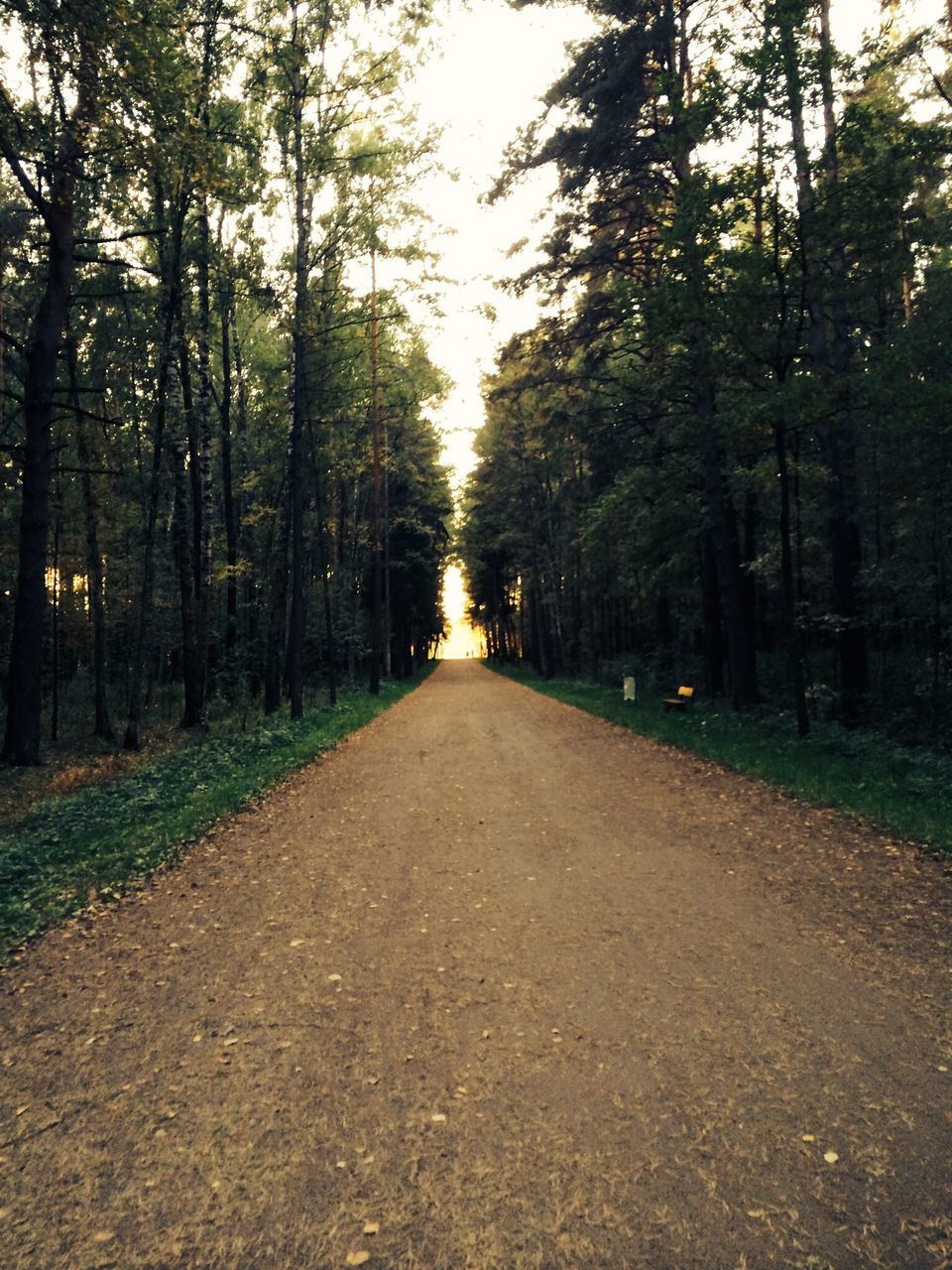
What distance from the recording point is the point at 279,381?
22.7 m

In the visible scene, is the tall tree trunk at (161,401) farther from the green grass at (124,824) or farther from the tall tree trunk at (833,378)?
the tall tree trunk at (833,378)

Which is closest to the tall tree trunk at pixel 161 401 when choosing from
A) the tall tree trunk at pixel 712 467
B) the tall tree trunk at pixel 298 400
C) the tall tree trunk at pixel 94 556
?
the tall tree trunk at pixel 94 556

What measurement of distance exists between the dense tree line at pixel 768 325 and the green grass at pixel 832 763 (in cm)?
97

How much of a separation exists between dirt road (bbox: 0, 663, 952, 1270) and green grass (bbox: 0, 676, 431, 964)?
0.55 metres

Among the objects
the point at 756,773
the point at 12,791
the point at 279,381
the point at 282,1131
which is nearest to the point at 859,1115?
the point at 282,1131

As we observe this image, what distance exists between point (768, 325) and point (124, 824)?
512 inches

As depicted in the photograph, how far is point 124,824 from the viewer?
7.93 meters

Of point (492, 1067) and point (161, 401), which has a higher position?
point (161, 401)

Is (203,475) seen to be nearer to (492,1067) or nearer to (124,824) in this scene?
(124,824)

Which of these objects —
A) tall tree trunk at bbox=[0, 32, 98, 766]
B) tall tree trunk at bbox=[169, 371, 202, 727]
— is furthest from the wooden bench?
tall tree trunk at bbox=[0, 32, 98, 766]

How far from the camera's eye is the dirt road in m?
2.39

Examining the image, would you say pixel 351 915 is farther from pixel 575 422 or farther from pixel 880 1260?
pixel 575 422

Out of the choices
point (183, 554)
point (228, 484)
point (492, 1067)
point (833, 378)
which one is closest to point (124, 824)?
point (492, 1067)

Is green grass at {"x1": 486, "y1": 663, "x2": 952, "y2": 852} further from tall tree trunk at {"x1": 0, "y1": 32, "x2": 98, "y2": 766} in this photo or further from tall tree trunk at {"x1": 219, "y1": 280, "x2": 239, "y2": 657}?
tall tree trunk at {"x1": 219, "y1": 280, "x2": 239, "y2": 657}
